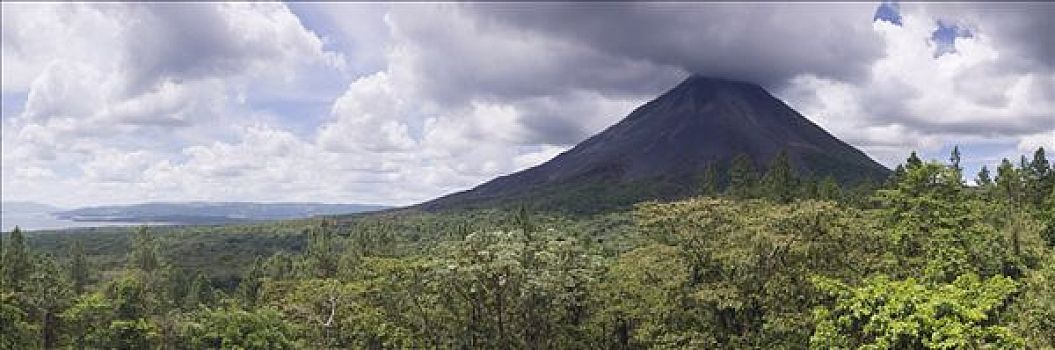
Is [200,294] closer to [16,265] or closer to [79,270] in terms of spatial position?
[79,270]

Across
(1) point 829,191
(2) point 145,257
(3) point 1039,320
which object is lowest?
(2) point 145,257

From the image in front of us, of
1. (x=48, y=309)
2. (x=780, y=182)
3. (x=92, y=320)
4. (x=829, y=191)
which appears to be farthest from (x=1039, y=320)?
(x=780, y=182)

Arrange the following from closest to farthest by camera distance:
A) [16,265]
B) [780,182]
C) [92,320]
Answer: [92,320] → [16,265] → [780,182]

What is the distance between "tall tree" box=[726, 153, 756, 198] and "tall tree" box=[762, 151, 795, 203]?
3.78ft

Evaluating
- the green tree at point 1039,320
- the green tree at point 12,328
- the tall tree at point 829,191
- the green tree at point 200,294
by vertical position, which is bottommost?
the green tree at point 200,294

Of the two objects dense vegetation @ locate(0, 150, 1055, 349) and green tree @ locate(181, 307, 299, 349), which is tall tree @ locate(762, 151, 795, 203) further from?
green tree @ locate(181, 307, 299, 349)

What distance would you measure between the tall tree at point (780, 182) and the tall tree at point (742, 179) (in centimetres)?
115

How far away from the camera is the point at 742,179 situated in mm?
67688

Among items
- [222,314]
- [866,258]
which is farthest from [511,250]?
[222,314]

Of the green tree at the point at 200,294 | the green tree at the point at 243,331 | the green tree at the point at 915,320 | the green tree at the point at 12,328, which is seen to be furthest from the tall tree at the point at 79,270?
the green tree at the point at 915,320

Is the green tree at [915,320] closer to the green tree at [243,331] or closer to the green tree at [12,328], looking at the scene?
the green tree at [243,331]

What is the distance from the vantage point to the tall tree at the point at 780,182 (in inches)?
2507

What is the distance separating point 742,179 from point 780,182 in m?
3.32

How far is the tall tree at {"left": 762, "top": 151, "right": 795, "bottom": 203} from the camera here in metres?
63.7
